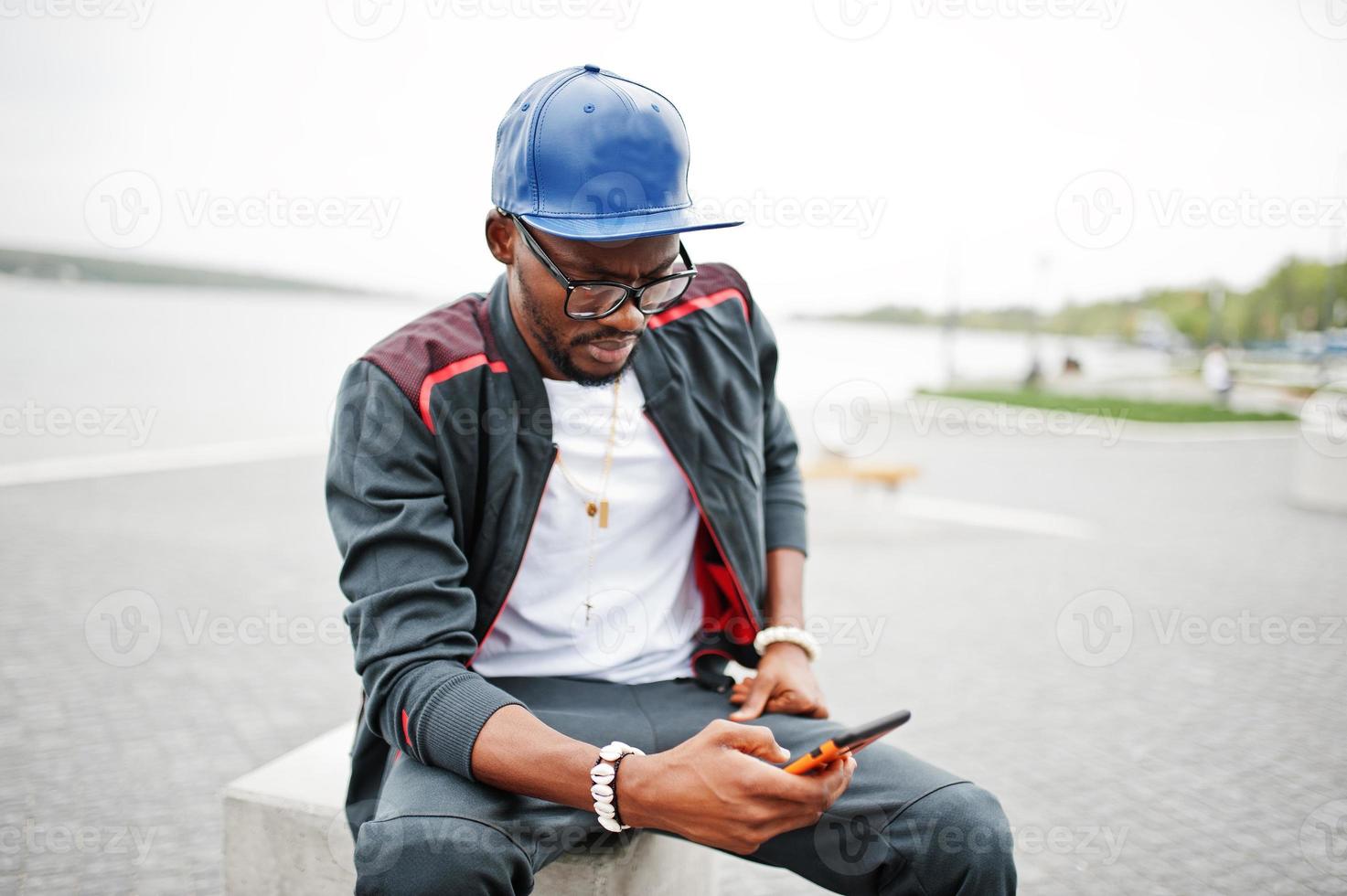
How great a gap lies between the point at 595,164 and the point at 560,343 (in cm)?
36

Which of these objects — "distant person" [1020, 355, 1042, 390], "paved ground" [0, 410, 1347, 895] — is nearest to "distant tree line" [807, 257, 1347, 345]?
"distant person" [1020, 355, 1042, 390]

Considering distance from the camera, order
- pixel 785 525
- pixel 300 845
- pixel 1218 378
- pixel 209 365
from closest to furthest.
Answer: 1. pixel 300 845
2. pixel 785 525
3. pixel 209 365
4. pixel 1218 378

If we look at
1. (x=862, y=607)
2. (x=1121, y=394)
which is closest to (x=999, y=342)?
(x=1121, y=394)

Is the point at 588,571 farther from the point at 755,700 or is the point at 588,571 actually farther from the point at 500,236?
the point at 500,236

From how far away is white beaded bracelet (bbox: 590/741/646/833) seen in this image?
5.09 feet

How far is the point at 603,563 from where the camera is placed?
2.10 meters

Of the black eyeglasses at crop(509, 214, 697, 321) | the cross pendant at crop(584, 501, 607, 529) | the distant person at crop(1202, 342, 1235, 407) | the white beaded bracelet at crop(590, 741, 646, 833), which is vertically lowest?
the distant person at crop(1202, 342, 1235, 407)

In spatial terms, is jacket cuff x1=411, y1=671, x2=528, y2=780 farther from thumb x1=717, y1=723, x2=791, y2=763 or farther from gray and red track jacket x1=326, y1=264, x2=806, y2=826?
thumb x1=717, y1=723, x2=791, y2=763

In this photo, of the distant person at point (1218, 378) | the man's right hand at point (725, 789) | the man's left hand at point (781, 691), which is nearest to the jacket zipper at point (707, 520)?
the man's left hand at point (781, 691)

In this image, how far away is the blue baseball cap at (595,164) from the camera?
5.79 ft

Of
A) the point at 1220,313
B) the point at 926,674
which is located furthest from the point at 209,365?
the point at 1220,313

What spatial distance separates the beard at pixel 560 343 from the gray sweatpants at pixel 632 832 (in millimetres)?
626

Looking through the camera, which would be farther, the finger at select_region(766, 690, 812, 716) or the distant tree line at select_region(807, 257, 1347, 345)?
the distant tree line at select_region(807, 257, 1347, 345)

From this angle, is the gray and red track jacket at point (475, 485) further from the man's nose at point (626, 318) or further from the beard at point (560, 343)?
the man's nose at point (626, 318)
